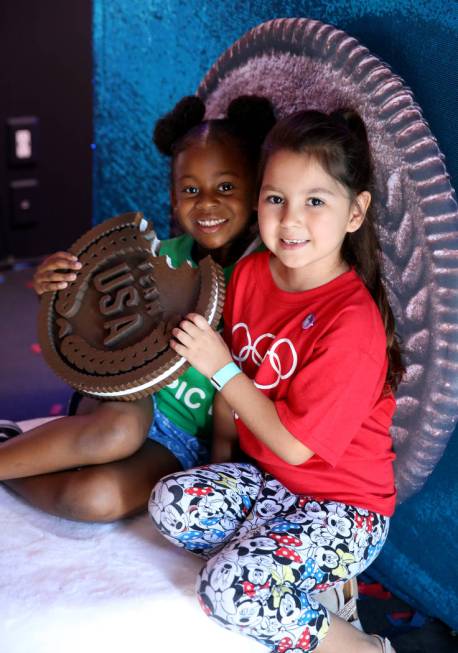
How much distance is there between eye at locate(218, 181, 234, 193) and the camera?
A: 1597 millimetres

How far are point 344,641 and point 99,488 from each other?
47cm

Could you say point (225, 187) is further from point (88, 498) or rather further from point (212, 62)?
point (88, 498)

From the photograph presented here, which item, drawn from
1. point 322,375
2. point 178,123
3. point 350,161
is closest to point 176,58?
point 178,123

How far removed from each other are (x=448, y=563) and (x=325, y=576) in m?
0.31

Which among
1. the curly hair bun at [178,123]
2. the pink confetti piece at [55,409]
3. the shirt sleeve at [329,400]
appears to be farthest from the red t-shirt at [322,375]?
the pink confetti piece at [55,409]

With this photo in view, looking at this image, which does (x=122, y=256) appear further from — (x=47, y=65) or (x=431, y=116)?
(x=47, y=65)

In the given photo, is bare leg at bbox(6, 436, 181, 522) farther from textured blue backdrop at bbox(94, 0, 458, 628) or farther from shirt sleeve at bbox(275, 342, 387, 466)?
textured blue backdrop at bbox(94, 0, 458, 628)

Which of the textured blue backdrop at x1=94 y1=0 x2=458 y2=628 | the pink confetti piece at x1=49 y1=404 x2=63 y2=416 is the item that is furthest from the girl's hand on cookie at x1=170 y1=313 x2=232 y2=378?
the pink confetti piece at x1=49 y1=404 x2=63 y2=416

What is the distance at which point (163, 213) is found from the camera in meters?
2.25

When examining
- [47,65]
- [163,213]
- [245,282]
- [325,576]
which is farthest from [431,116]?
[47,65]

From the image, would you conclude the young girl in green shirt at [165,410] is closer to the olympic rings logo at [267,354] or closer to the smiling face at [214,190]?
the smiling face at [214,190]

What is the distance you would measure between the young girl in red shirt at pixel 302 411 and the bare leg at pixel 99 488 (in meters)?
Answer: 0.13

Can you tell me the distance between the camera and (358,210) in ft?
4.51

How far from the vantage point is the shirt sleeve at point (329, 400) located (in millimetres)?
1283
